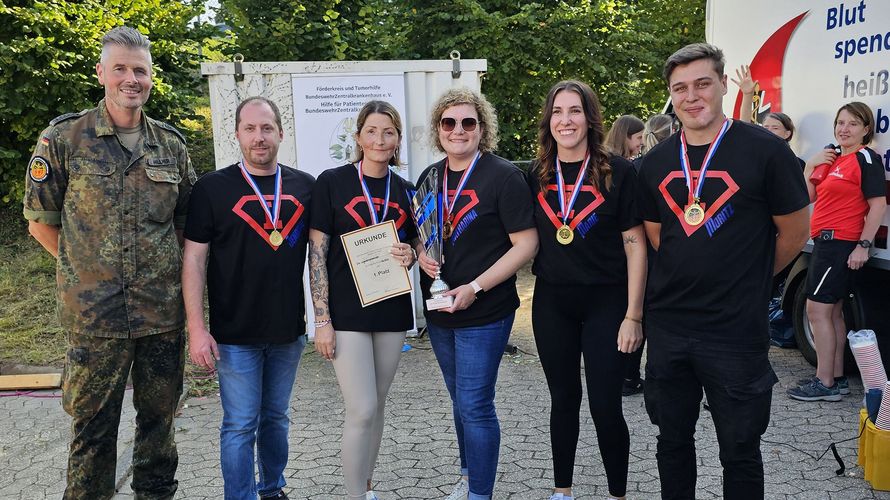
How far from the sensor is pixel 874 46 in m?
4.75

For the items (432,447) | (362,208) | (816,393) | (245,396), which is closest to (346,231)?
(362,208)

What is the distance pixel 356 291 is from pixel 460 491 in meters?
1.25

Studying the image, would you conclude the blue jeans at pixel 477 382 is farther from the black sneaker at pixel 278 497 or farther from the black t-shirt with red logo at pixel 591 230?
the black sneaker at pixel 278 497

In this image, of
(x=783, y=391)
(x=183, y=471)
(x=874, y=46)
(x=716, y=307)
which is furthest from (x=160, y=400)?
(x=874, y=46)

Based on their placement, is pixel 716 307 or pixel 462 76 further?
pixel 462 76

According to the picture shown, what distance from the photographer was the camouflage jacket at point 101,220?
3.16 m

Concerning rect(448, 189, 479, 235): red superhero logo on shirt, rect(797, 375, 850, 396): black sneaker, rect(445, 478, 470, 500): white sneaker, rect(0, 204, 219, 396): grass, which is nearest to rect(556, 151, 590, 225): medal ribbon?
rect(448, 189, 479, 235): red superhero logo on shirt

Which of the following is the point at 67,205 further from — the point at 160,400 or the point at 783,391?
the point at 783,391

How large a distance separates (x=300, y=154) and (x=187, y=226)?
11.0 ft

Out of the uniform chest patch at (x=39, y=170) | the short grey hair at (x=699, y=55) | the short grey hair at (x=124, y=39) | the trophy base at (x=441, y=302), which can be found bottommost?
the trophy base at (x=441, y=302)

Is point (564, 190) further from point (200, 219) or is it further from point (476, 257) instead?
point (200, 219)

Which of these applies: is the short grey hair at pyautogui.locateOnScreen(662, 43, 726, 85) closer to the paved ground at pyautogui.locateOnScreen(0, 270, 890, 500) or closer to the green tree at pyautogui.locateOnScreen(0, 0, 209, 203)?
the paved ground at pyautogui.locateOnScreen(0, 270, 890, 500)

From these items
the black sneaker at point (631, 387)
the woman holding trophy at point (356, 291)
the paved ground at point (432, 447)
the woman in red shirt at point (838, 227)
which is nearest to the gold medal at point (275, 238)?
the woman holding trophy at point (356, 291)

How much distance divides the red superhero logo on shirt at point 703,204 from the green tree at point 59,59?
24.4 feet
